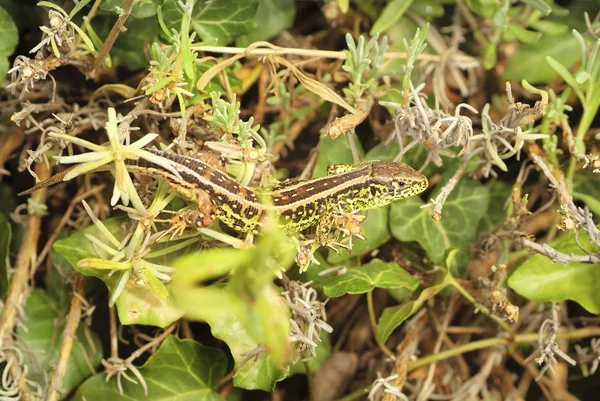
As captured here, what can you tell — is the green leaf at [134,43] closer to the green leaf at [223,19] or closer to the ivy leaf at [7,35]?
the green leaf at [223,19]

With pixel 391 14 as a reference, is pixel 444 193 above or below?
below

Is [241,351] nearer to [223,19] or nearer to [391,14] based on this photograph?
[223,19]

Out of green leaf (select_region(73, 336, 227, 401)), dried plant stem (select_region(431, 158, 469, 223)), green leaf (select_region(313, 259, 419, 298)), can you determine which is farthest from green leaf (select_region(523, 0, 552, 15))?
green leaf (select_region(73, 336, 227, 401))

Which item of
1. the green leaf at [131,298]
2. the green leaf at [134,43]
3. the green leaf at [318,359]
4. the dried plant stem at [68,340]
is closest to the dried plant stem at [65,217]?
the dried plant stem at [68,340]

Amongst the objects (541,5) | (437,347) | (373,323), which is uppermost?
(541,5)

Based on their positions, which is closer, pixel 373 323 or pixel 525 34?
pixel 373 323

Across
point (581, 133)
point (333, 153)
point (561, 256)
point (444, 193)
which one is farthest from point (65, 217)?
point (581, 133)

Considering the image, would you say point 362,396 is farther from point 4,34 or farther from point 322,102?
point 4,34

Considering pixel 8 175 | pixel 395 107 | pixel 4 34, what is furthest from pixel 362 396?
pixel 4 34

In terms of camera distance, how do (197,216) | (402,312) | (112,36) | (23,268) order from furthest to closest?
(23,268) < (402,312) < (112,36) < (197,216)
